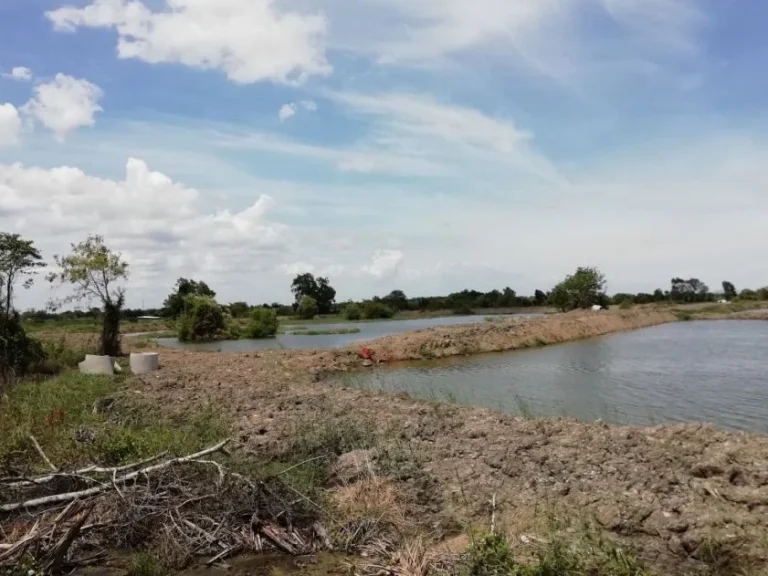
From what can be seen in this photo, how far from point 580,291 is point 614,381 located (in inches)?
1805

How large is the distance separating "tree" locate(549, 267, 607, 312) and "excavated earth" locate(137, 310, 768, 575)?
169 ft

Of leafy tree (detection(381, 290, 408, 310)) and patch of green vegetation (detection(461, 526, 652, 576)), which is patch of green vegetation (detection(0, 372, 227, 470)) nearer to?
patch of green vegetation (detection(461, 526, 652, 576))

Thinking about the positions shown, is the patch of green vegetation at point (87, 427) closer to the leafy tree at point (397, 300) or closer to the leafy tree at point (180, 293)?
the leafy tree at point (180, 293)

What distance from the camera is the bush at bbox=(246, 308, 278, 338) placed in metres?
45.8

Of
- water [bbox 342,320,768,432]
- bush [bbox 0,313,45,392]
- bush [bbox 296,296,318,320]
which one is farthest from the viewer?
bush [bbox 296,296,318,320]

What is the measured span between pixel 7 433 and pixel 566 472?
6.74 m

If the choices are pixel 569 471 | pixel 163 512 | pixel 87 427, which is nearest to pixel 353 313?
pixel 87 427

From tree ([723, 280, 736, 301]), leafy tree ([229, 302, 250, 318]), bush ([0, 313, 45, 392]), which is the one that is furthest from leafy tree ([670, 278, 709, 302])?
bush ([0, 313, 45, 392])

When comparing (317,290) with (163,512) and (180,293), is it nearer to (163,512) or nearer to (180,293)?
(180,293)

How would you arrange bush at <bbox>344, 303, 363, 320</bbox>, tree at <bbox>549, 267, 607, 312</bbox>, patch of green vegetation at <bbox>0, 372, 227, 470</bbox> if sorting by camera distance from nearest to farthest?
patch of green vegetation at <bbox>0, 372, 227, 470</bbox>
tree at <bbox>549, 267, 607, 312</bbox>
bush at <bbox>344, 303, 363, 320</bbox>

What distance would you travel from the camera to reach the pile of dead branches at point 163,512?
538 cm

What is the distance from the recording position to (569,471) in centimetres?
649

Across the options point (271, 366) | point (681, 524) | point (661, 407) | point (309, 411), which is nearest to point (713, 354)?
point (661, 407)

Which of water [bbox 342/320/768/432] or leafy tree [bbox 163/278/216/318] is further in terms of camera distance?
leafy tree [bbox 163/278/216/318]
